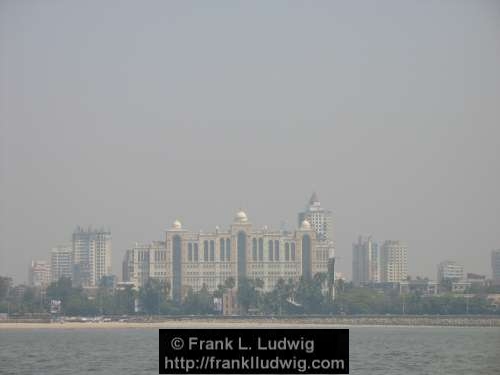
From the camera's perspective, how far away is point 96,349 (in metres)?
40.2

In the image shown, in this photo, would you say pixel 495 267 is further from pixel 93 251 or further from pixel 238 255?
pixel 93 251

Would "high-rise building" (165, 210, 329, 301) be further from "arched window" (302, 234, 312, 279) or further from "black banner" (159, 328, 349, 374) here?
"black banner" (159, 328, 349, 374)

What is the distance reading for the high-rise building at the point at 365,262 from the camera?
12650cm

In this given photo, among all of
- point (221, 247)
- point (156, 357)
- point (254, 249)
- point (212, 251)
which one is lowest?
point (156, 357)

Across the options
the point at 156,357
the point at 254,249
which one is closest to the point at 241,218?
the point at 254,249

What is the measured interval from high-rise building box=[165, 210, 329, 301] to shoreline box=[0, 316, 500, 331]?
24957 millimetres

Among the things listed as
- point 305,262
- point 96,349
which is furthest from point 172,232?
point 96,349

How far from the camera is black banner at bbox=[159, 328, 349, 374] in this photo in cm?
1309

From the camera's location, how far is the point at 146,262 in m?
106

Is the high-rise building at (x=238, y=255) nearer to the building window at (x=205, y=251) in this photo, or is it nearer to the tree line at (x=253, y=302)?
the building window at (x=205, y=251)

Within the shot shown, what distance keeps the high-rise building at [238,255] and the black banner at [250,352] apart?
8987cm

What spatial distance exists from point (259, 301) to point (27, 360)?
5198 centimetres

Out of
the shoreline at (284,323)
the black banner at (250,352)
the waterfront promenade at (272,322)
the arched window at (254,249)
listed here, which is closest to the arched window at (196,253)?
the arched window at (254,249)

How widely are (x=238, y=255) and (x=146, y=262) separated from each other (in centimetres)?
753
